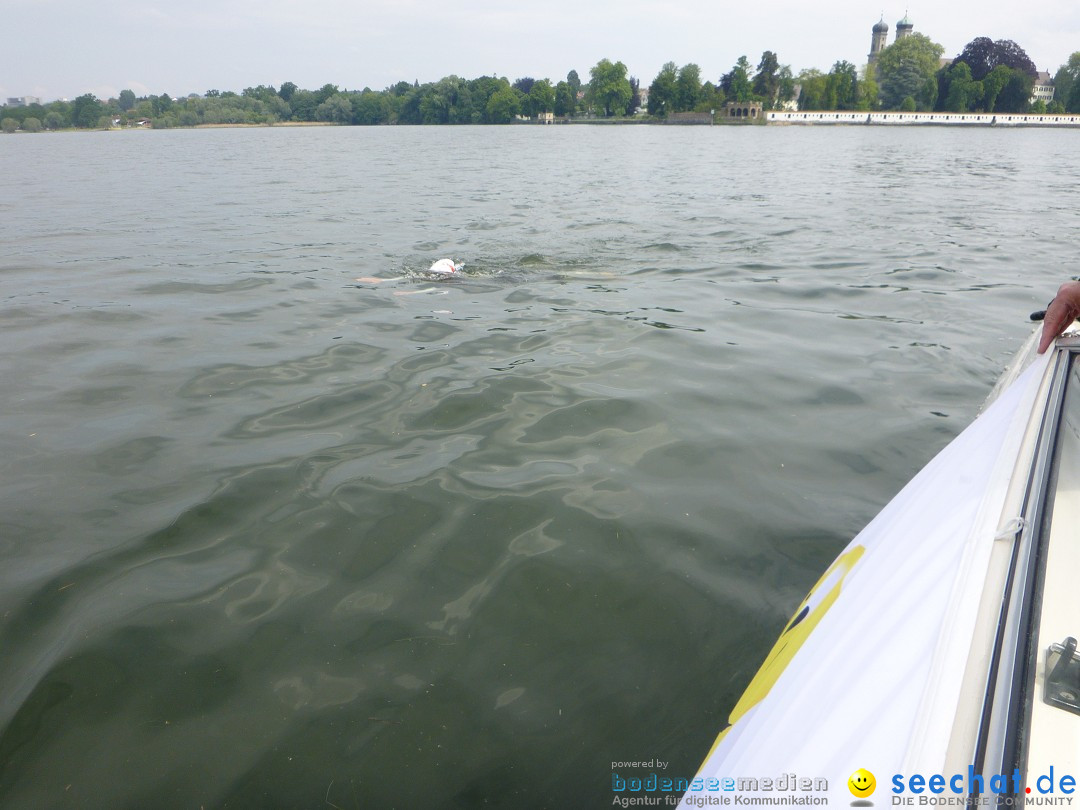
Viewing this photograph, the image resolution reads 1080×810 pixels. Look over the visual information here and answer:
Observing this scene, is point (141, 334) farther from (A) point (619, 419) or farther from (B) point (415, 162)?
(B) point (415, 162)

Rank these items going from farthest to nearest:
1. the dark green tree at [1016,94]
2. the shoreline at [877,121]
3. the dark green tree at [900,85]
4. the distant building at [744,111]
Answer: the distant building at [744,111], the dark green tree at [900,85], the dark green tree at [1016,94], the shoreline at [877,121]

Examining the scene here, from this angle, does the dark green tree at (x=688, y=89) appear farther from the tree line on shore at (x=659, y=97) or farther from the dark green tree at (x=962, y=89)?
the dark green tree at (x=962, y=89)

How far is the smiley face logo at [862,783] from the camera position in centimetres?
109

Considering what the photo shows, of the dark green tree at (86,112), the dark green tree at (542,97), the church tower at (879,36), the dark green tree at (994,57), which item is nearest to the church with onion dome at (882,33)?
the church tower at (879,36)

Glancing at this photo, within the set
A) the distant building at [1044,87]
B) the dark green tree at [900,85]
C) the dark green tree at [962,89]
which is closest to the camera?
the dark green tree at [962,89]

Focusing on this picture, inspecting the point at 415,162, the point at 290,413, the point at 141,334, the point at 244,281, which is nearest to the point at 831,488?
the point at 290,413

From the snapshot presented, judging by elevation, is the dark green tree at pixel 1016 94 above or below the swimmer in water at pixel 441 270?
above

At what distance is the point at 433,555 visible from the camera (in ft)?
9.67

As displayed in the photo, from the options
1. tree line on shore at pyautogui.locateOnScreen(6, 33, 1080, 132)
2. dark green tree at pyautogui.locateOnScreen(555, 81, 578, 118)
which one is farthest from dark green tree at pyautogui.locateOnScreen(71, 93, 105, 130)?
dark green tree at pyautogui.locateOnScreen(555, 81, 578, 118)

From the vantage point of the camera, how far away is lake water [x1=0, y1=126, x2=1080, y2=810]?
212 cm

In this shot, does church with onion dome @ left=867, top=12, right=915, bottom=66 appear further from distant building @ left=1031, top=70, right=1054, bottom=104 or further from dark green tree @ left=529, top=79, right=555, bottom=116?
dark green tree @ left=529, top=79, right=555, bottom=116

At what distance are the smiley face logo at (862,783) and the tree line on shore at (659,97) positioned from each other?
105 meters

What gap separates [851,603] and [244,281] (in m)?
7.47

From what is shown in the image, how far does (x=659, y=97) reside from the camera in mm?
104188
